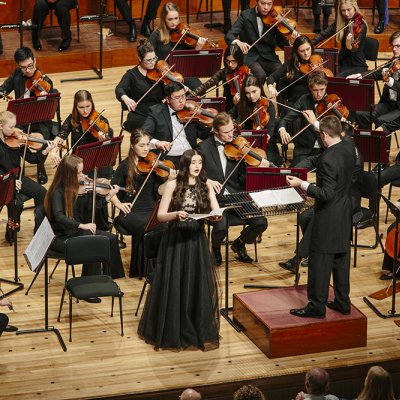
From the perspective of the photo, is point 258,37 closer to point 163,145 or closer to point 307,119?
point 307,119

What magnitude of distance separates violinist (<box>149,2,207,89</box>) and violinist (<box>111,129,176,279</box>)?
1998mm

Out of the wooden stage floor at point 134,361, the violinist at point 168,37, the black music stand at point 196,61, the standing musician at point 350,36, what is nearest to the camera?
the wooden stage floor at point 134,361

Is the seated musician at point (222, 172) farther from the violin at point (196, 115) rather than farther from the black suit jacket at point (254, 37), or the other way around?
the black suit jacket at point (254, 37)

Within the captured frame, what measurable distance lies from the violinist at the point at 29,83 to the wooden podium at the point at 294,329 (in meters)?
2.86

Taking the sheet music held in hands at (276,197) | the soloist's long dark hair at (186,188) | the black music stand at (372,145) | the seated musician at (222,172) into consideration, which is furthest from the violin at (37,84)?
the sheet music held in hands at (276,197)

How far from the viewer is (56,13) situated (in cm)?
1166

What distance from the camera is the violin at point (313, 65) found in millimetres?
9438

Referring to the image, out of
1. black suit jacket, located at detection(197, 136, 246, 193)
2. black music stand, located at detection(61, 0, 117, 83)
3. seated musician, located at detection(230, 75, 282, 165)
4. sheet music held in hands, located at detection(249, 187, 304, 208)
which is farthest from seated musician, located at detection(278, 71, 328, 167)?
black music stand, located at detection(61, 0, 117, 83)

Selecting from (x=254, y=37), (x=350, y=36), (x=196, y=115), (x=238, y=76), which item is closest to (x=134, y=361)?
(x=196, y=115)

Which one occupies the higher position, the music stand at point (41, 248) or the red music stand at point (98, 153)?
the red music stand at point (98, 153)

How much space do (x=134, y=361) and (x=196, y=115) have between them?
2.60 meters

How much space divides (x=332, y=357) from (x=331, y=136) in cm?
146

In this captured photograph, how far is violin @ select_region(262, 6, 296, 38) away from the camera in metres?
10.1

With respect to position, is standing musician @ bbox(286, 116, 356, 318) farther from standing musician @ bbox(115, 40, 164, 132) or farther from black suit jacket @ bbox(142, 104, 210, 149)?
standing musician @ bbox(115, 40, 164, 132)
